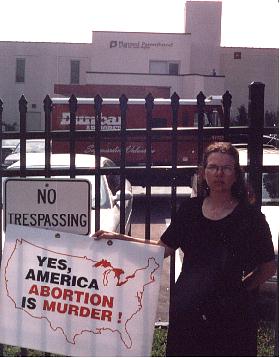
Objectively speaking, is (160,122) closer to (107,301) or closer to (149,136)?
(149,136)

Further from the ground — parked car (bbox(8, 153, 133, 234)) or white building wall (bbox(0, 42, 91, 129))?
white building wall (bbox(0, 42, 91, 129))

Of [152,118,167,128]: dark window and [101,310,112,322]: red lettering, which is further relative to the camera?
[152,118,167,128]: dark window

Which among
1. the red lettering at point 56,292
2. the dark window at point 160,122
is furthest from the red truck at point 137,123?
the red lettering at point 56,292

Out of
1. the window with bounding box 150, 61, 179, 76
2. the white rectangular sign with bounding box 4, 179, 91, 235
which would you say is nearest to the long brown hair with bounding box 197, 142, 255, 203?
the white rectangular sign with bounding box 4, 179, 91, 235

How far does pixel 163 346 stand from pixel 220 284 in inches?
77.4

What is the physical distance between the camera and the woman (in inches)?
122

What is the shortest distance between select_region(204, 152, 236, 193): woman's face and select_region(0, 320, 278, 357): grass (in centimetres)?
197

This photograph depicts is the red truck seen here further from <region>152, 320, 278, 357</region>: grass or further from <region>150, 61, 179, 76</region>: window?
<region>150, 61, 179, 76</region>: window

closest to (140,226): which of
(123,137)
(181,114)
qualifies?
(181,114)

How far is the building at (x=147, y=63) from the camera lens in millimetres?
32406

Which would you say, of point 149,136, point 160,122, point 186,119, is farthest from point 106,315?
point 160,122

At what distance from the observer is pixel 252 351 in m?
3.20

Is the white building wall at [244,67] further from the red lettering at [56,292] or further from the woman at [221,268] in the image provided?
the woman at [221,268]

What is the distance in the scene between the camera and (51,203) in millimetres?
3602
